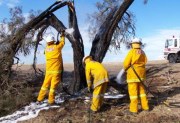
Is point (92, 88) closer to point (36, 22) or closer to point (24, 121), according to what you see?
point (24, 121)

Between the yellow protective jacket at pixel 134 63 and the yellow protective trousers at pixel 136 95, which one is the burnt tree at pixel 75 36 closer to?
the yellow protective jacket at pixel 134 63

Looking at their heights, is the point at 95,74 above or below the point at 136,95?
above

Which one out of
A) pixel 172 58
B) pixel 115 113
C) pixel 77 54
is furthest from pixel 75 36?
pixel 172 58

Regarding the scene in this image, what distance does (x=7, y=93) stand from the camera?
13789 millimetres

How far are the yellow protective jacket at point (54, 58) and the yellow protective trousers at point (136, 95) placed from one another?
2.53 meters

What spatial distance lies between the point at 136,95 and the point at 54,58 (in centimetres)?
294

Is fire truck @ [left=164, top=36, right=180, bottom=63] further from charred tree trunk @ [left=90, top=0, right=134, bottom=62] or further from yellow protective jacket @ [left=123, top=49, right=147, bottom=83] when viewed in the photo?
yellow protective jacket @ [left=123, top=49, right=147, bottom=83]

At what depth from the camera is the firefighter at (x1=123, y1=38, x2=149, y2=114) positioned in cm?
1095

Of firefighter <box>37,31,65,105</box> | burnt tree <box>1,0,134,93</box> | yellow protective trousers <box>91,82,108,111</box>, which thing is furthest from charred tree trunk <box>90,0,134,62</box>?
yellow protective trousers <box>91,82,108,111</box>

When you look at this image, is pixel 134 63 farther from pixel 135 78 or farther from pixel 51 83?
pixel 51 83

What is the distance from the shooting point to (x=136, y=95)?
35.9 ft

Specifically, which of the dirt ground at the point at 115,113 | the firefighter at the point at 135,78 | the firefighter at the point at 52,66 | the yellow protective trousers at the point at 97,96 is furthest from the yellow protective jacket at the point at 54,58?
the firefighter at the point at 135,78

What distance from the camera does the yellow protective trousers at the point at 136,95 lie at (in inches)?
431

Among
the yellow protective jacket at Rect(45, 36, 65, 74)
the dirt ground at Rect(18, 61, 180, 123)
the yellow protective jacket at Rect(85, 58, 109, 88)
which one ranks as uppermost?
the yellow protective jacket at Rect(45, 36, 65, 74)
